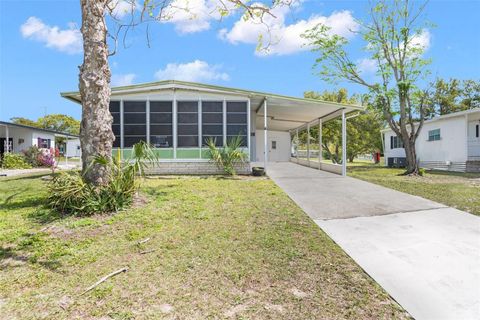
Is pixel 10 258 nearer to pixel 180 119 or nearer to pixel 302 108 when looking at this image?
pixel 180 119

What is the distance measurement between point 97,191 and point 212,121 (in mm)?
7534

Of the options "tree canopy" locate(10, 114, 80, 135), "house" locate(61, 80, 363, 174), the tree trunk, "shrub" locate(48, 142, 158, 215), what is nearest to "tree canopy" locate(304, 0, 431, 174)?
the tree trunk

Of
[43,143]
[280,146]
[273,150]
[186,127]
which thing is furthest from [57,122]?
[186,127]

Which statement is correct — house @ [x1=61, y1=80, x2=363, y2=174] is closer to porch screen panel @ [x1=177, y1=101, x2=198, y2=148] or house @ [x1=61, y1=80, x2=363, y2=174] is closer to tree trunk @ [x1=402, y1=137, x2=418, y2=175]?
porch screen panel @ [x1=177, y1=101, x2=198, y2=148]

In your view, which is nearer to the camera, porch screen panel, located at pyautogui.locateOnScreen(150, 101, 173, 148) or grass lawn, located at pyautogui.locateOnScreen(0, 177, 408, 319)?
grass lawn, located at pyautogui.locateOnScreen(0, 177, 408, 319)

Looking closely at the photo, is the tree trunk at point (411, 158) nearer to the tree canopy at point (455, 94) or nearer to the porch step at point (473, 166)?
the porch step at point (473, 166)

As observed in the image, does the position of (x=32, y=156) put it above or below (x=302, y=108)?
below

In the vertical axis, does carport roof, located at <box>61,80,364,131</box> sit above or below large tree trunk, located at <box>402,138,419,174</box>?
above

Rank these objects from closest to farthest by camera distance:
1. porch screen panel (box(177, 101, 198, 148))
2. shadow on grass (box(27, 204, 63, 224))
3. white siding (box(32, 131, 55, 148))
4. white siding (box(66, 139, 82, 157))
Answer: shadow on grass (box(27, 204, 63, 224))
porch screen panel (box(177, 101, 198, 148))
white siding (box(32, 131, 55, 148))
white siding (box(66, 139, 82, 157))

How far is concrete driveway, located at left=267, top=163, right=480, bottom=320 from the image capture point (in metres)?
2.73

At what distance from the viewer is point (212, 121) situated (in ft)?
41.3

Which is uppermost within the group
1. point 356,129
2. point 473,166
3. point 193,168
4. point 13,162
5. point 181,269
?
point 356,129

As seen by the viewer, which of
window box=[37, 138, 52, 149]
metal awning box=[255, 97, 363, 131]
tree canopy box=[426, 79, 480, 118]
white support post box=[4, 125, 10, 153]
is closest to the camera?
metal awning box=[255, 97, 363, 131]

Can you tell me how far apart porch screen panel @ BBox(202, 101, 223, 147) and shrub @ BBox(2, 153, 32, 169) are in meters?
13.7
